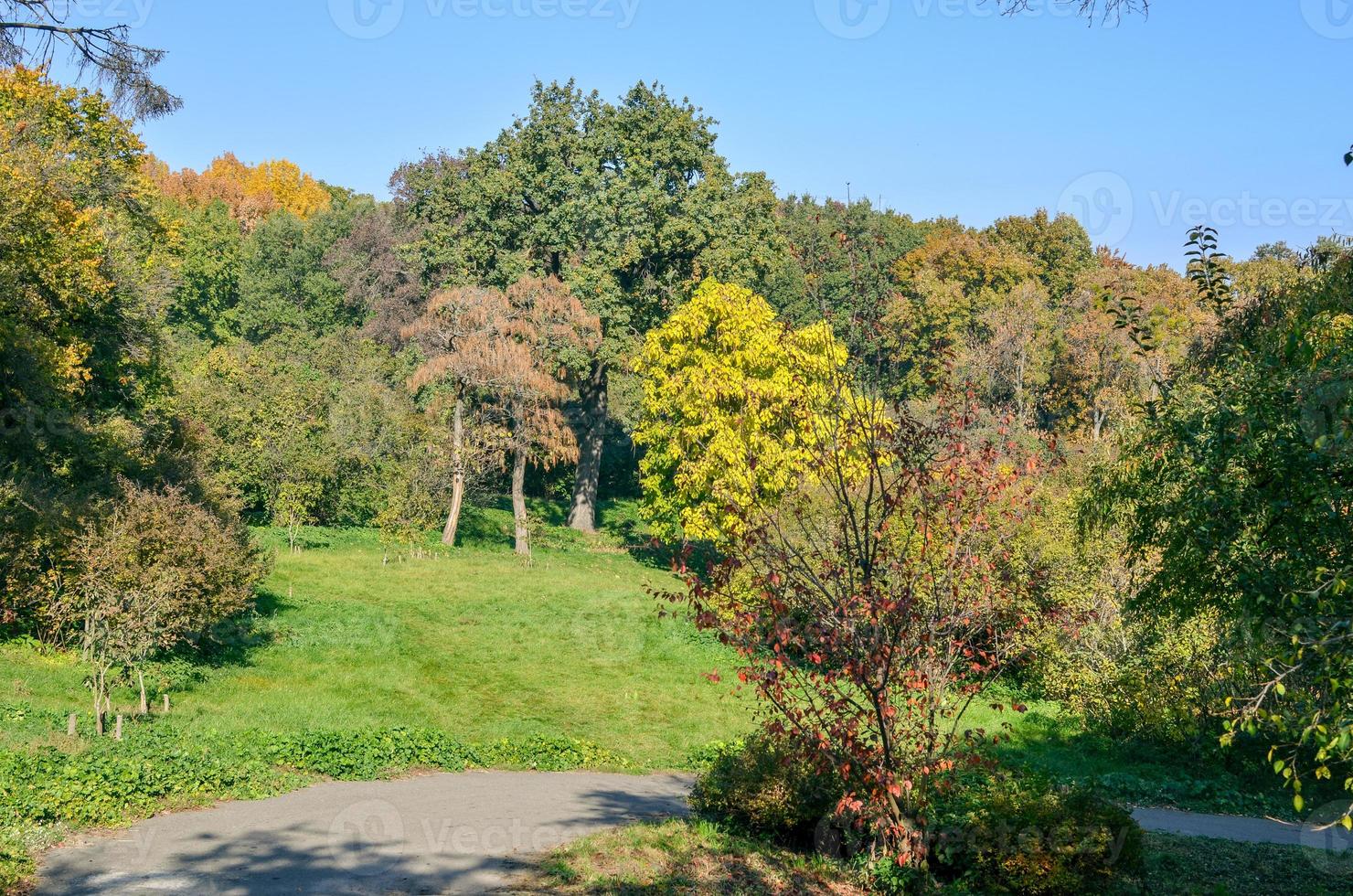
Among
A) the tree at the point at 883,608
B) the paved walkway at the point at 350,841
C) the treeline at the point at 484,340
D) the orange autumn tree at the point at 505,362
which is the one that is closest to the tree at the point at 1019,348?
Result: the treeline at the point at 484,340

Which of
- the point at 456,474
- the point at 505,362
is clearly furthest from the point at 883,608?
the point at 456,474

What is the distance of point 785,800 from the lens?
10883 mm

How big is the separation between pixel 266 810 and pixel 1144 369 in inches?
1686

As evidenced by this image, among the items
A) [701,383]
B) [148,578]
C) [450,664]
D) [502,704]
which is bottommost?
[502,704]

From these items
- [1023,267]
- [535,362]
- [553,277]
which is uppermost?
[1023,267]

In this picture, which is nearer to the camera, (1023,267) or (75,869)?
(75,869)

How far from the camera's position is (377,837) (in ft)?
35.4

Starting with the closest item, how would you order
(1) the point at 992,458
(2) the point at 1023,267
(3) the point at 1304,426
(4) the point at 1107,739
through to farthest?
1. (3) the point at 1304,426
2. (1) the point at 992,458
3. (4) the point at 1107,739
4. (2) the point at 1023,267

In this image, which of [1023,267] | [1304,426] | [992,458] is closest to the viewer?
[1304,426]

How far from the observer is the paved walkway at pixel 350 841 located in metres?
8.93

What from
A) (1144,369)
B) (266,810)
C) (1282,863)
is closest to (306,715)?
(266,810)

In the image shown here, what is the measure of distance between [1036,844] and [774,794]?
2.67 m

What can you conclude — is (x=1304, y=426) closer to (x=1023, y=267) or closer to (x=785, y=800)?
(x=785, y=800)

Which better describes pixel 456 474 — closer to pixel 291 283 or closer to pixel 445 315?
pixel 445 315
